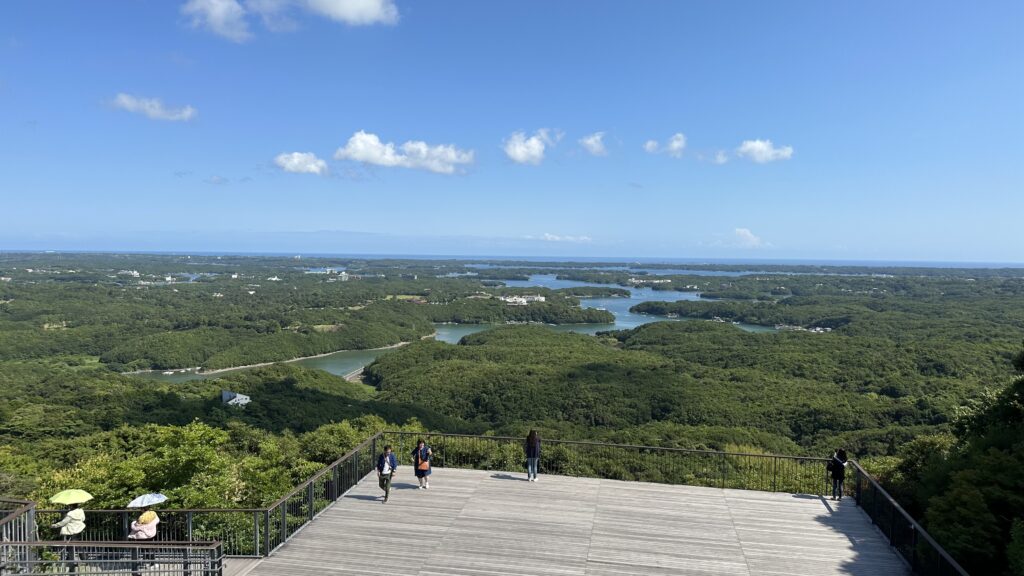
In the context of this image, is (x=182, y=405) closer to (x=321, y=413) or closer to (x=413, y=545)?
(x=321, y=413)

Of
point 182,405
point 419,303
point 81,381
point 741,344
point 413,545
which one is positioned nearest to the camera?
point 413,545

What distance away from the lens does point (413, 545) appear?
28.1ft

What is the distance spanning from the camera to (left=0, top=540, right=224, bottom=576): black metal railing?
6582mm

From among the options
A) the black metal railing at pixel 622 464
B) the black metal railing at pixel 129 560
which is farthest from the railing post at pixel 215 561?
the black metal railing at pixel 622 464

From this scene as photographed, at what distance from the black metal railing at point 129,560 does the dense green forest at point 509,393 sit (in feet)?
16.6

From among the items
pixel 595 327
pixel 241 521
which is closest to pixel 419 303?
pixel 595 327

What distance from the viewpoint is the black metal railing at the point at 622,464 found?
54.0 feet

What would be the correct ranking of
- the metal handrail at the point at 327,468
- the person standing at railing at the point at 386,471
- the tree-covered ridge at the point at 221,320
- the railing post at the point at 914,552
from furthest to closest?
the tree-covered ridge at the point at 221,320
the person standing at railing at the point at 386,471
the metal handrail at the point at 327,468
the railing post at the point at 914,552

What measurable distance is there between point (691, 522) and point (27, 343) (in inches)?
4420

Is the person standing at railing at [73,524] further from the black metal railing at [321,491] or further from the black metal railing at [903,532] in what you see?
the black metal railing at [903,532]

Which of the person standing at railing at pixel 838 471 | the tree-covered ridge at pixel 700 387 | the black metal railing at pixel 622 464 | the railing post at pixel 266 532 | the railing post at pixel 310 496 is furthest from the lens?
the tree-covered ridge at pixel 700 387

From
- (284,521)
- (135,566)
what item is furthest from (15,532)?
(284,521)

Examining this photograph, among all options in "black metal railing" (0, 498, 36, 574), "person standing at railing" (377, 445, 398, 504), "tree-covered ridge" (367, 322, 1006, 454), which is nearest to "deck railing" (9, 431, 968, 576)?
"person standing at railing" (377, 445, 398, 504)

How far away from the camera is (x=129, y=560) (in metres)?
6.66
